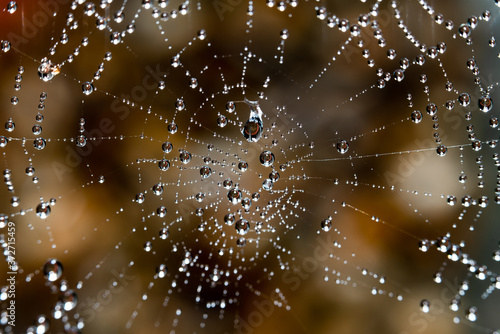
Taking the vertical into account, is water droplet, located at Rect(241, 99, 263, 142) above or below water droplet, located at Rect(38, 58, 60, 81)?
below

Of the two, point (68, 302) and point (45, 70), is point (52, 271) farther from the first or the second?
point (45, 70)

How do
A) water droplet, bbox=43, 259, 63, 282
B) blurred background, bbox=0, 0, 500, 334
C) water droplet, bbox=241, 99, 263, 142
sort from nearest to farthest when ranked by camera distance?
water droplet, bbox=43, 259, 63, 282, water droplet, bbox=241, 99, 263, 142, blurred background, bbox=0, 0, 500, 334

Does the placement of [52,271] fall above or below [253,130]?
below

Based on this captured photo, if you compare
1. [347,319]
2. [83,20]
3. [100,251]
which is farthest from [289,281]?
[83,20]

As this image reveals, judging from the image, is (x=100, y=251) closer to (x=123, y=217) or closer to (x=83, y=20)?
(x=123, y=217)

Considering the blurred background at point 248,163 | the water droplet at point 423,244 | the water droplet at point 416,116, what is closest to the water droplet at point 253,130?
the blurred background at point 248,163

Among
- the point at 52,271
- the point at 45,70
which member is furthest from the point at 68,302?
the point at 45,70

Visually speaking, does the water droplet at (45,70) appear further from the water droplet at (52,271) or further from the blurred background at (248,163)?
the water droplet at (52,271)

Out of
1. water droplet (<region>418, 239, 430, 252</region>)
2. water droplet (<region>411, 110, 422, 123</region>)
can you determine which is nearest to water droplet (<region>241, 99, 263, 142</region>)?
water droplet (<region>411, 110, 422, 123</region>)

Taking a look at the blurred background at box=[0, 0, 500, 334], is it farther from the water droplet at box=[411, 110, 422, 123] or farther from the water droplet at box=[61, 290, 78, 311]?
the water droplet at box=[61, 290, 78, 311]
